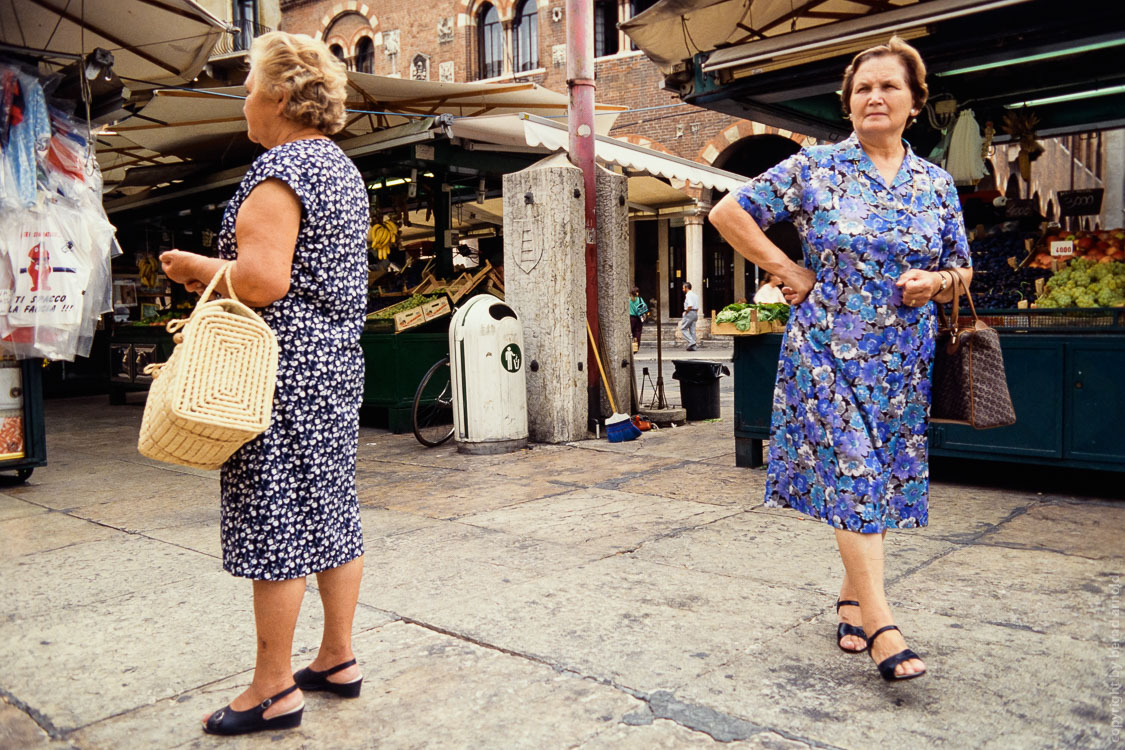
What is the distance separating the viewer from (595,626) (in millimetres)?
Result: 3145

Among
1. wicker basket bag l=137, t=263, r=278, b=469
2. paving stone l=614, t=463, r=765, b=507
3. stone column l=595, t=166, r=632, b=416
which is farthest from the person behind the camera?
stone column l=595, t=166, r=632, b=416

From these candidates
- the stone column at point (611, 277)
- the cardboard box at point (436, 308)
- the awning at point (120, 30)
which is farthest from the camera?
the cardboard box at point (436, 308)

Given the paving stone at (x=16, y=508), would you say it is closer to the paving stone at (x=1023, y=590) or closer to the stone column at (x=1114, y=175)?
the paving stone at (x=1023, y=590)

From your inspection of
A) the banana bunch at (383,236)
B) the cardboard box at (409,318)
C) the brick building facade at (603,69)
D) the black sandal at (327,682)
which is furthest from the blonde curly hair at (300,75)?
the brick building facade at (603,69)

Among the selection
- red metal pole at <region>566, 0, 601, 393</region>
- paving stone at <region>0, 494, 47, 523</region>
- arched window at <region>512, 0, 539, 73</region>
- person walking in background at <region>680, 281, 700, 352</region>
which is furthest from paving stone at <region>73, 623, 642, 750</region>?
arched window at <region>512, 0, 539, 73</region>

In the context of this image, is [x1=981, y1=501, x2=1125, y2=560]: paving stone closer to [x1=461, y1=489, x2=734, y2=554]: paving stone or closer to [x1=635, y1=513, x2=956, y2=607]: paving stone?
[x1=635, y1=513, x2=956, y2=607]: paving stone

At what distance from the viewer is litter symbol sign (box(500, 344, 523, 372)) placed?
736 centimetres

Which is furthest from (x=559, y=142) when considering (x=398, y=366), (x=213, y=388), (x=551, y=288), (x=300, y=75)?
(x=213, y=388)

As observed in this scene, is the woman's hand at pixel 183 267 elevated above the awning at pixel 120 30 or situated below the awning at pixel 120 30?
below

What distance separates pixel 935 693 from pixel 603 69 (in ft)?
71.2

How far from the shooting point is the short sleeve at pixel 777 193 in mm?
2793

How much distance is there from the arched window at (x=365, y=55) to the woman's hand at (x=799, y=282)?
25146 mm

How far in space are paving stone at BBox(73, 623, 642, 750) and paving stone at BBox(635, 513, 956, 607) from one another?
1.25m

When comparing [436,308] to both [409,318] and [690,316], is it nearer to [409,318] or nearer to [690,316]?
[409,318]
